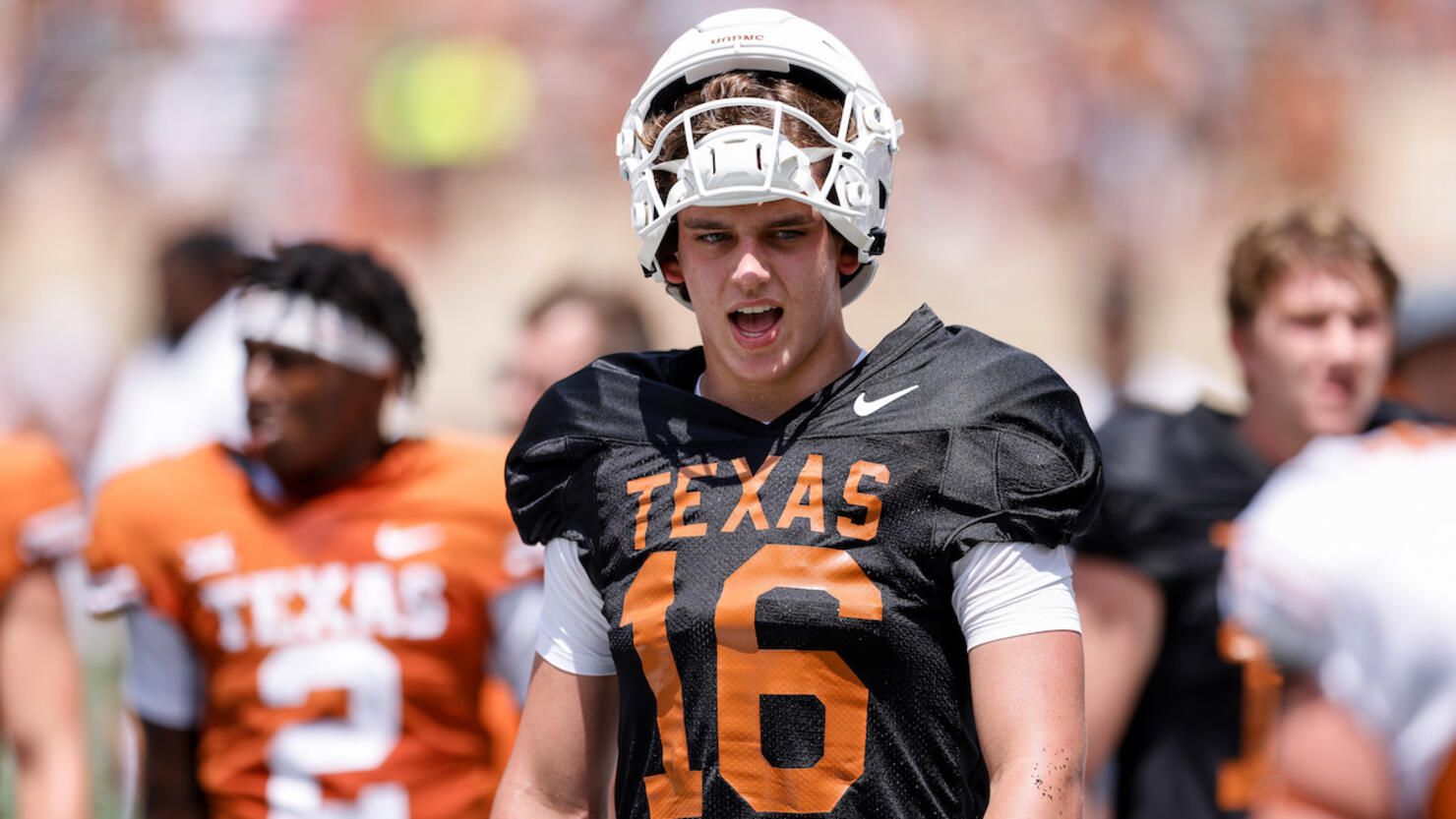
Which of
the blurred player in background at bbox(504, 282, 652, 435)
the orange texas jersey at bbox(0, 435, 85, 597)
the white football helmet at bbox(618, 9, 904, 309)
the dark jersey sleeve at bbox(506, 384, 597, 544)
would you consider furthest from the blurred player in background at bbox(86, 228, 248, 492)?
the white football helmet at bbox(618, 9, 904, 309)

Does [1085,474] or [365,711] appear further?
[365,711]

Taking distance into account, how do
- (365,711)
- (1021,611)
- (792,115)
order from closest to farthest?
(1021,611) < (792,115) < (365,711)

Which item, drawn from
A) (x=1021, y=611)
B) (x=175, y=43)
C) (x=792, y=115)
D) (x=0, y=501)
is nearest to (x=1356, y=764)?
(x=1021, y=611)

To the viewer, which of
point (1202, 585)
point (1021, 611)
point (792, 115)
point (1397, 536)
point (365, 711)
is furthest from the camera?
point (1202, 585)

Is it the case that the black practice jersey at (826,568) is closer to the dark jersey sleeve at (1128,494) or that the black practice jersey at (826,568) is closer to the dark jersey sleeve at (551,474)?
the dark jersey sleeve at (551,474)

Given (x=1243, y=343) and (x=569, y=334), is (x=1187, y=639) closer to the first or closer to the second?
(x=1243, y=343)

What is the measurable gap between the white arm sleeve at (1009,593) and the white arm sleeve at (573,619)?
0.53 metres

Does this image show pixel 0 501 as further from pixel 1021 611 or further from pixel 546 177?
pixel 546 177

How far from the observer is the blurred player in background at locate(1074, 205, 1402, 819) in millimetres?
4184

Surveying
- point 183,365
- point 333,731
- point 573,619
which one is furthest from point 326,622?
point 183,365

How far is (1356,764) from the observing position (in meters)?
2.21

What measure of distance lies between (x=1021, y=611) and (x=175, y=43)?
43.5 ft

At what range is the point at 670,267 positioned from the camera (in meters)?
2.65

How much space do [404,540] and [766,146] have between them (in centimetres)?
188
